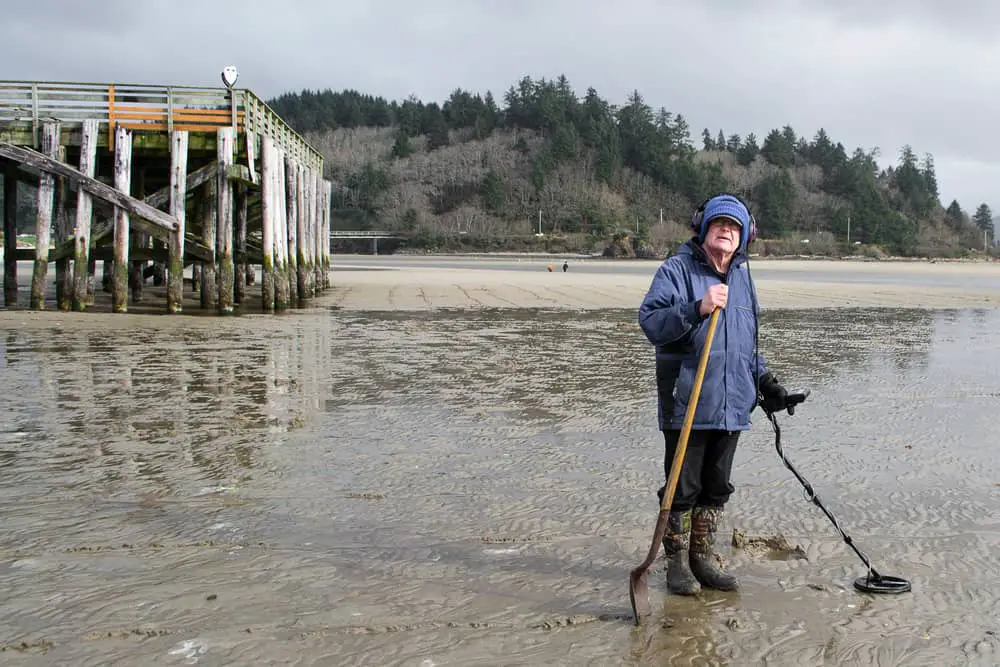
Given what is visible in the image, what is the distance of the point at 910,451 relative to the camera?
6.79m

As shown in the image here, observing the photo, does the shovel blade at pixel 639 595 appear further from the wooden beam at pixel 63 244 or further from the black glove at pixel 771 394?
the wooden beam at pixel 63 244

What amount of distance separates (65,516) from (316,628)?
2089 mm

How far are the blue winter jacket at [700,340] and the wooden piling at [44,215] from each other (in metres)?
15.0

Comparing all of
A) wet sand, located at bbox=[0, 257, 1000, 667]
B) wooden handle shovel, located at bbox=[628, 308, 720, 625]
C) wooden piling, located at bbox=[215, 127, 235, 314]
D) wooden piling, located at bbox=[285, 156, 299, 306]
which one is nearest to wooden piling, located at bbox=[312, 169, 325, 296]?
wooden piling, located at bbox=[285, 156, 299, 306]

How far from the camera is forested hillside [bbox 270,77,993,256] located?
124 meters

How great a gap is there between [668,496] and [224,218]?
14.8 meters

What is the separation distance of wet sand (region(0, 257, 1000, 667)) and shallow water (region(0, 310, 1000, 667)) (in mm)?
20

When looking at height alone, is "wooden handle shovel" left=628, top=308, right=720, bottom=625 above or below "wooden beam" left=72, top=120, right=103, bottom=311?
below

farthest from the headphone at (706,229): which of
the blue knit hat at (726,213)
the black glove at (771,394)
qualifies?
the black glove at (771,394)

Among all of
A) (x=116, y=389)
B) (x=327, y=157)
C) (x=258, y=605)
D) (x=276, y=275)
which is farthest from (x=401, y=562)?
(x=327, y=157)

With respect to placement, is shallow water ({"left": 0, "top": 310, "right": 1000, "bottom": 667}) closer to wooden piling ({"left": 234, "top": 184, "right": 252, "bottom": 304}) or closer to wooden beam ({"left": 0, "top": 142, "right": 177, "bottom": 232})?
wooden beam ({"left": 0, "top": 142, "right": 177, "bottom": 232})

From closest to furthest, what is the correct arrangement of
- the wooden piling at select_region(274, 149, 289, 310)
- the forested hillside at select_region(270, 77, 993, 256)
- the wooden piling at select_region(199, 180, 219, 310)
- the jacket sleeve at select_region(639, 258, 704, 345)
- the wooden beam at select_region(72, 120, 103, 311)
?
1. the jacket sleeve at select_region(639, 258, 704, 345)
2. the wooden beam at select_region(72, 120, 103, 311)
3. the wooden piling at select_region(199, 180, 219, 310)
4. the wooden piling at select_region(274, 149, 289, 310)
5. the forested hillside at select_region(270, 77, 993, 256)

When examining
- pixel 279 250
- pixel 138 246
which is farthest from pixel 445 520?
pixel 138 246

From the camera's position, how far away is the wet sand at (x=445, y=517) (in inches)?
138
